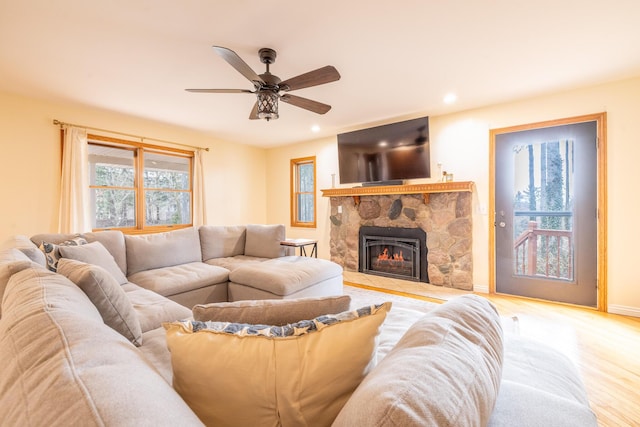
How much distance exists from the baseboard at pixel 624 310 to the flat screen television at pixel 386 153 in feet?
7.79

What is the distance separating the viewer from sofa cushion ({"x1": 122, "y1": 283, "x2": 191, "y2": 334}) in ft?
5.28

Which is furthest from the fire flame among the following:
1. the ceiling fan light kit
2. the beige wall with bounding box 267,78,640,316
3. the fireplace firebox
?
the ceiling fan light kit

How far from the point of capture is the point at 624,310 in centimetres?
298

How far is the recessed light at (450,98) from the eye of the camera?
3.32 metres

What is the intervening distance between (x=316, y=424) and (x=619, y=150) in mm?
4032

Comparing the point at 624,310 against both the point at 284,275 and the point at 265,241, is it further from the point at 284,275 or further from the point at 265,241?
the point at 265,241

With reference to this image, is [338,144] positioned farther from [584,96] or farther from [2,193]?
[2,193]

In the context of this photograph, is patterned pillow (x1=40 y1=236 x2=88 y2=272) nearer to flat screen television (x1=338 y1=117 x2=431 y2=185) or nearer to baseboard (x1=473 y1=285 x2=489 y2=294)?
flat screen television (x1=338 y1=117 x2=431 y2=185)

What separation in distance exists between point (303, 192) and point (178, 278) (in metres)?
3.37

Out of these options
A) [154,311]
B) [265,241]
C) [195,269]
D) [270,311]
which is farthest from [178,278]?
[270,311]

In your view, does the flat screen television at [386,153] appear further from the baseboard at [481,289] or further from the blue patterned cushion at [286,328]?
the blue patterned cushion at [286,328]

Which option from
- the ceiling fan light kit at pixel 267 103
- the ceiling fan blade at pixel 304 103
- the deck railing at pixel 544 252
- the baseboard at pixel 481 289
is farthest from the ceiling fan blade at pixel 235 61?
the baseboard at pixel 481 289

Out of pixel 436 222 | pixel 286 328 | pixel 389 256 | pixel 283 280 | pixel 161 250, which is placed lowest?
pixel 389 256

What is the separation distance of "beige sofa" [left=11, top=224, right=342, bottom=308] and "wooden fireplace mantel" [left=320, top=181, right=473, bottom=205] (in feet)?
5.34
